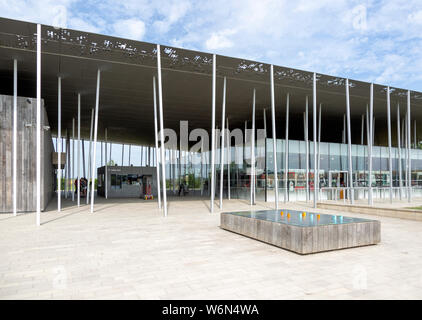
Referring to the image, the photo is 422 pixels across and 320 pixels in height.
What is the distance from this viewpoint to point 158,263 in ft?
18.1

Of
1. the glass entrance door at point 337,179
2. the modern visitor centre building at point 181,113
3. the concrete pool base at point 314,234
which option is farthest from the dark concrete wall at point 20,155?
the glass entrance door at point 337,179

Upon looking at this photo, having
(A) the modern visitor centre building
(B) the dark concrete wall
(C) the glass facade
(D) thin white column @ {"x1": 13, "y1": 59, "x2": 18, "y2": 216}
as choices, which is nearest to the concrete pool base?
(A) the modern visitor centre building

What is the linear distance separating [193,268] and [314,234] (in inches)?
104

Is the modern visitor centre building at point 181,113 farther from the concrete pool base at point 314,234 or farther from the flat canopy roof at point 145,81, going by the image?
the concrete pool base at point 314,234

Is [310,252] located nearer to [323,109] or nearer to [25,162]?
[25,162]

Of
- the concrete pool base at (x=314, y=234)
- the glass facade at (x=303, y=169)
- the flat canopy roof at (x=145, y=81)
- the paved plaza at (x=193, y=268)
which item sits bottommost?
the paved plaza at (x=193, y=268)

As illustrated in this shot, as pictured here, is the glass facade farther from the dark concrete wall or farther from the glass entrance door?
the dark concrete wall

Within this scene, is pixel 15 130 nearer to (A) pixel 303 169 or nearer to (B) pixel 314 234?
(B) pixel 314 234

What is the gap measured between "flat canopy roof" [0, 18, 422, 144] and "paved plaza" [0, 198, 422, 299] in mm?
7457

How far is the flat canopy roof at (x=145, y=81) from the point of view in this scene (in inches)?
479

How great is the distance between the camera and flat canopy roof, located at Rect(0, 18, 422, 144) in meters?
12.2

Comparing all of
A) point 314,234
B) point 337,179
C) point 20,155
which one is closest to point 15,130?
point 20,155

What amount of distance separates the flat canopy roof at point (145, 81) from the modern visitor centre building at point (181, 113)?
7cm

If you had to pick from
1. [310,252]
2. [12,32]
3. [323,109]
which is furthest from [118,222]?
[323,109]
